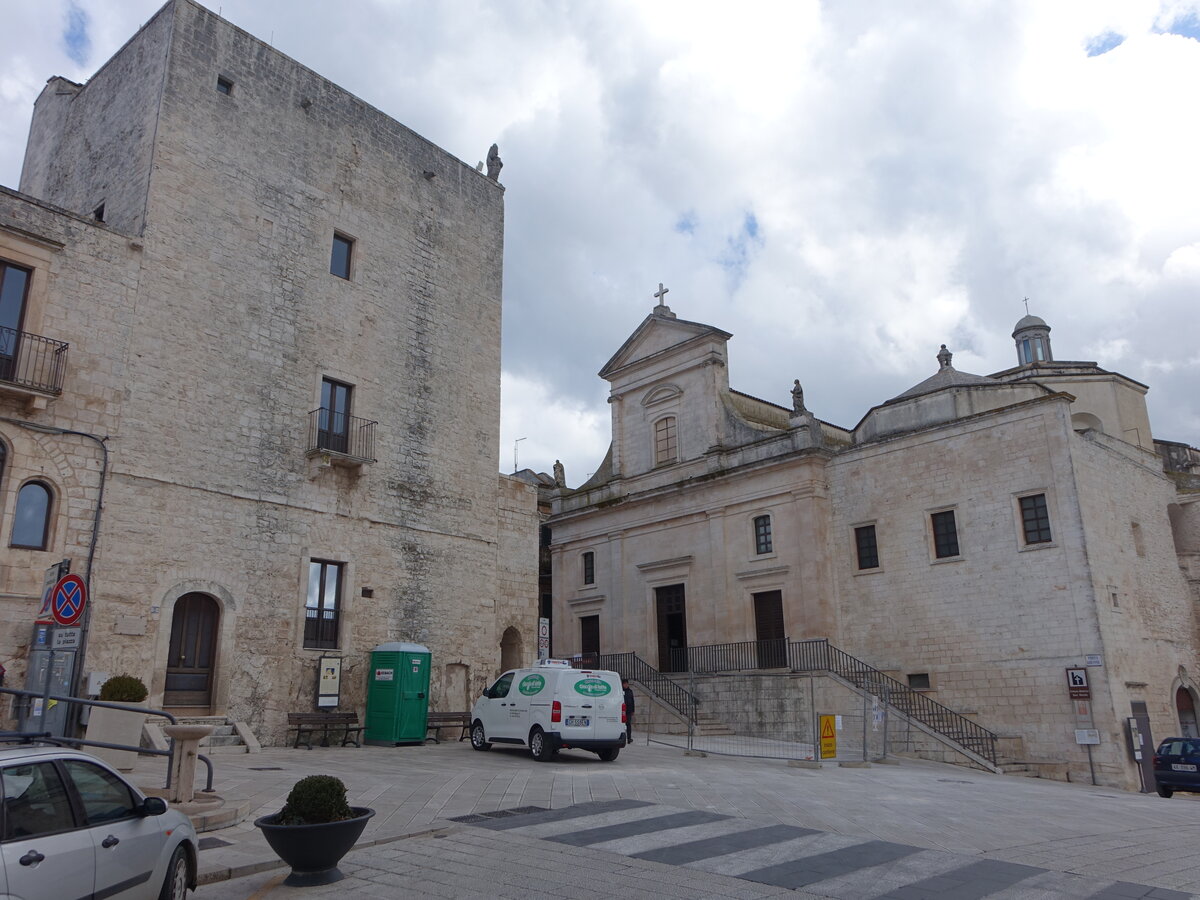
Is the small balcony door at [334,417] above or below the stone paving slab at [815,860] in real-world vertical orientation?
above

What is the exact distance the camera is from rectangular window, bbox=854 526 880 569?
2606cm

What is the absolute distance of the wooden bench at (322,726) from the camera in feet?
56.6

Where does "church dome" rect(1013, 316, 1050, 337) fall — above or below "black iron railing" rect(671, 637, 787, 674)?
above

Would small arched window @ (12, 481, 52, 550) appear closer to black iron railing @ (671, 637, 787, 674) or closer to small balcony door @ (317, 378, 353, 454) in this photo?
small balcony door @ (317, 378, 353, 454)

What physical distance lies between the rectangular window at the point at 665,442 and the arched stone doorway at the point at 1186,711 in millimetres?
16427

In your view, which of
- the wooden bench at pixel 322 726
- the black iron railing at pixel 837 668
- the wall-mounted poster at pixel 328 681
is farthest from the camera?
the black iron railing at pixel 837 668

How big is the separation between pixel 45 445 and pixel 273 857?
34.6 ft

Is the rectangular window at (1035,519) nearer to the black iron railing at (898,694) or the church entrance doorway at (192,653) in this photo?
the black iron railing at (898,694)

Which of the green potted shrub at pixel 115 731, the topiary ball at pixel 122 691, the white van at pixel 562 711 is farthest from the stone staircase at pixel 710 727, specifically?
the green potted shrub at pixel 115 731

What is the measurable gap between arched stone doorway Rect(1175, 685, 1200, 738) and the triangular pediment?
55.4 ft

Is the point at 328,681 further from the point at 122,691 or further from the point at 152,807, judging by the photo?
the point at 152,807

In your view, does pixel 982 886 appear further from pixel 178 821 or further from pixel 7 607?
pixel 7 607

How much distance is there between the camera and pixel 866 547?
26.4 m

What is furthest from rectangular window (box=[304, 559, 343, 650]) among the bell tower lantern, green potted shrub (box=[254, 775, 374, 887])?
the bell tower lantern
